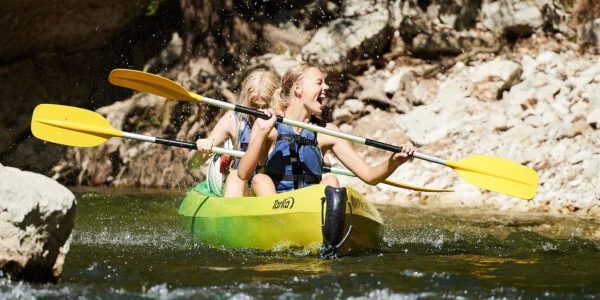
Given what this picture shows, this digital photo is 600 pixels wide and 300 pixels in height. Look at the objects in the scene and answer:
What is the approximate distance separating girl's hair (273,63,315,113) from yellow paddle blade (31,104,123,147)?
38.5 inches

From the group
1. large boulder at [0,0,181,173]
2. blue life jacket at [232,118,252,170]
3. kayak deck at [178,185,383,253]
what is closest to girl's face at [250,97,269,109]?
blue life jacket at [232,118,252,170]

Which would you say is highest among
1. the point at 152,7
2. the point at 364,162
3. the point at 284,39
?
the point at 152,7

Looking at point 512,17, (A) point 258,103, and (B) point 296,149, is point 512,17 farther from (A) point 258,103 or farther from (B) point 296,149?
(B) point 296,149

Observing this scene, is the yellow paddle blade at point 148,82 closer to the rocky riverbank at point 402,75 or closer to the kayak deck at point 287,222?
the kayak deck at point 287,222

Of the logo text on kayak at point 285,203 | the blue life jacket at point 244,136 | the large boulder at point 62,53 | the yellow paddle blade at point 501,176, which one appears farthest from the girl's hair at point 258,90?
the large boulder at point 62,53

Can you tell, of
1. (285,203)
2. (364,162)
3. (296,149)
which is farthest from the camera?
(364,162)

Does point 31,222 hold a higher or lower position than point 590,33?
lower

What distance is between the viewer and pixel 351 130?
9227mm

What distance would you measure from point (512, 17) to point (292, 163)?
495cm

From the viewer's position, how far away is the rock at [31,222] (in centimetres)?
349

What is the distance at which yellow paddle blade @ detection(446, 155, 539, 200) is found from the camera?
227 inches

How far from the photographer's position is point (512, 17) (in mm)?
9688

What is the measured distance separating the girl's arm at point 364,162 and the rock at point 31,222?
6.55 ft

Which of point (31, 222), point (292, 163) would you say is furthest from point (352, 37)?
point (31, 222)
